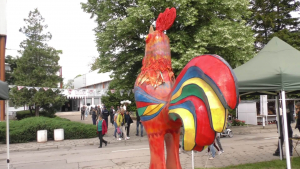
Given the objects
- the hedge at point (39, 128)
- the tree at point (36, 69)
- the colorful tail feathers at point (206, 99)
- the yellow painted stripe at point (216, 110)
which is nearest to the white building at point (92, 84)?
the tree at point (36, 69)

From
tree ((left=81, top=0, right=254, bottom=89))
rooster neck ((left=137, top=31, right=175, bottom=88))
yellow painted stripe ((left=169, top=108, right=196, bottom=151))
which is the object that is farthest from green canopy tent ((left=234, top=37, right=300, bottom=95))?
tree ((left=81, top=0, right=254, bottom=89))

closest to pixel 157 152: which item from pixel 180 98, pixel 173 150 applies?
pixel 173 150

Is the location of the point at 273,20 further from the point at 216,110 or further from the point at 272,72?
the point at 216,110

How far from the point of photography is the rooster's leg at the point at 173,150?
4488 millimetres

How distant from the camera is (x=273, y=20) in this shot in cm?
2356

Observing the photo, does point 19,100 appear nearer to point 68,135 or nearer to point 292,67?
point 68,135

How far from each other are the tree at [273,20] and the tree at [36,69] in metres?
19.4

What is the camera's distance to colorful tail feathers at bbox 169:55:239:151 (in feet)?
9.60

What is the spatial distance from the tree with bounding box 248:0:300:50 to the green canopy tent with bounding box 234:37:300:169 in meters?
17.8

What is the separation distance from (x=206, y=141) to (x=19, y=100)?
74.7 ft

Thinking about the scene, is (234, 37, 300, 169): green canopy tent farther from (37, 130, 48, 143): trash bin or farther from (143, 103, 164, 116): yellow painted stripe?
(37, 130, 48, 143): trash bin

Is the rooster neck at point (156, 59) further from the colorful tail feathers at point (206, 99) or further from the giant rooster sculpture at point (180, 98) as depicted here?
the colorful tail feathers at point (206, 99)

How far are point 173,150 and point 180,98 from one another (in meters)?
1.38

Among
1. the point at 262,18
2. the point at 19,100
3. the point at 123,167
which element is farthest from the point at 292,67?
the point at 19,100
